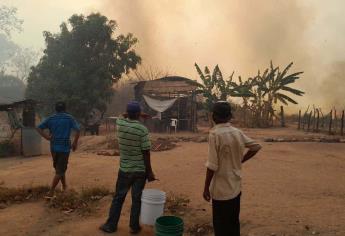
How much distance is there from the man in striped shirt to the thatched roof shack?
1652cm

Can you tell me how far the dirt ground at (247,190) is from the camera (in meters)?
5.63

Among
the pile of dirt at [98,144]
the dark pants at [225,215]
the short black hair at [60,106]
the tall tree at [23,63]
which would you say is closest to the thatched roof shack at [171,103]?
the pile of dirt at [98,144]

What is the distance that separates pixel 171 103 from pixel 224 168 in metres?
18.0

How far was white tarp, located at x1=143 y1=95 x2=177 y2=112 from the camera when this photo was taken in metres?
22.0

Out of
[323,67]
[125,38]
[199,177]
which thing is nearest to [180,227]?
[199,177]

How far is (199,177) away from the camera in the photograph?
9.20m

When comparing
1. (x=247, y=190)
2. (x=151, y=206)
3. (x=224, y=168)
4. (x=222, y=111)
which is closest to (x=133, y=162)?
(x=151, y=206)

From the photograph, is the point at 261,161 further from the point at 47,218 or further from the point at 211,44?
the point at 211,44

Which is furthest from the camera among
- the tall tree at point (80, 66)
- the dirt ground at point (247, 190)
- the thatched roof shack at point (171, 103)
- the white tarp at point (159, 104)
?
the thatched roof shack at point (171, 103)

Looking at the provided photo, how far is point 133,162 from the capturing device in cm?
520

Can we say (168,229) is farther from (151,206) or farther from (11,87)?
(11,87)

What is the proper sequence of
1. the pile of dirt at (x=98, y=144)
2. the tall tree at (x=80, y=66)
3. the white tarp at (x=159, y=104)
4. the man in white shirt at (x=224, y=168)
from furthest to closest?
the white tarp at (x=159, y=104)
the tall tree at (x=80, y=66)
the pile of dirt at (x=98, y=144)
the man in white shirt at (x=224, y=168)

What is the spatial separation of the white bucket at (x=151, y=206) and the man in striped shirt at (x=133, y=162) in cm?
10

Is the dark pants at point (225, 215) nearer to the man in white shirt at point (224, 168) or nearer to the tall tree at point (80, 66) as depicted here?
the man in white shirt at point (224, 168)
